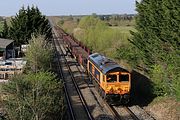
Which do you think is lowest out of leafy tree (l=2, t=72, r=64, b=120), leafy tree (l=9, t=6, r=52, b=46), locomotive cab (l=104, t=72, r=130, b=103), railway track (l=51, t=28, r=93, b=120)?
railway track (l=51, t=28, r=93, b=120)

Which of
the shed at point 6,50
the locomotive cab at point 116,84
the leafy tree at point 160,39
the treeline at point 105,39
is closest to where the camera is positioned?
the locomotive cab at point 116,84

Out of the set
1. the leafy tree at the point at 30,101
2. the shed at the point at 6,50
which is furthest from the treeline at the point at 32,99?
the shed at the point at 6,50

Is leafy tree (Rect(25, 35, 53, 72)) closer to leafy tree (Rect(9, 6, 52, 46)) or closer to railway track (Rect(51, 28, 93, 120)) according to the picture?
railway track (Rect(51, 28, 93, 120))

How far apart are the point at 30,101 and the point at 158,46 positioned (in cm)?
1957

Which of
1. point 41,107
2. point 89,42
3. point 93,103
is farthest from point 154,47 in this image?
point 89,42

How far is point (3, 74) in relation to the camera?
3191 cm

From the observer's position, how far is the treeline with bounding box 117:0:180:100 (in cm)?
2973

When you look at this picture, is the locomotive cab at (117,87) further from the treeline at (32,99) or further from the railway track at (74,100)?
the treeline at (32,99)

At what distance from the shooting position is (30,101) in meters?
17.9

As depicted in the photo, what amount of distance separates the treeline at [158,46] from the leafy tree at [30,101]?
9141 millimetres

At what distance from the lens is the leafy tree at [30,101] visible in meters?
17.6

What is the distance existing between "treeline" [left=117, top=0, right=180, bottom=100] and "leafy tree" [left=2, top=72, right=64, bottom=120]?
30.0 ft

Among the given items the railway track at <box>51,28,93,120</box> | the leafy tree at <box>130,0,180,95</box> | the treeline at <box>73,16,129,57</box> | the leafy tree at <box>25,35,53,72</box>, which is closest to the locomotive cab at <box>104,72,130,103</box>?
the railway track at <box>51,28,93,120</box>

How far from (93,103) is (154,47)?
10.0 m
